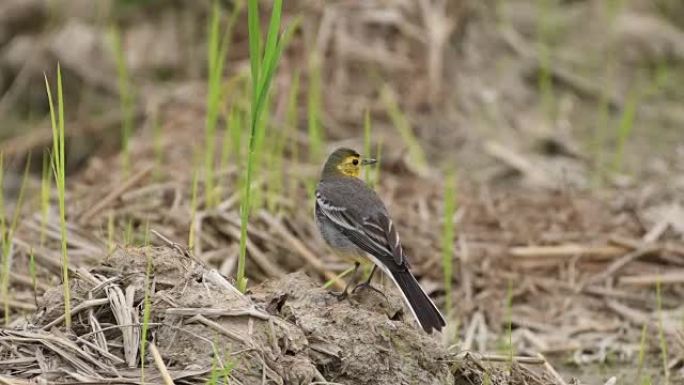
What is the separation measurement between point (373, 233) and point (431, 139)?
4.86 m

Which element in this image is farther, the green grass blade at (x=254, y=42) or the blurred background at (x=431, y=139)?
the blurred background at (x=431, y=139)

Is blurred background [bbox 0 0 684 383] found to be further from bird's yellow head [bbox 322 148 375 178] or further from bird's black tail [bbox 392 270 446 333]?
bird's black tail [bbox 392 270 446 333]

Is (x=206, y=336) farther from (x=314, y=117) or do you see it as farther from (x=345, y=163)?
(x=314, y=117)

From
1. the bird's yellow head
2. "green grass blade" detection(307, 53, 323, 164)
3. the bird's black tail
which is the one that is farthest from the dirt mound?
"green grass blade" detection(307, 53, 323, 164)

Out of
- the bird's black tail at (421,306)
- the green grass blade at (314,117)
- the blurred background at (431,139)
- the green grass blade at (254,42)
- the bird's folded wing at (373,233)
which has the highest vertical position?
the green grass blade at (254,42)

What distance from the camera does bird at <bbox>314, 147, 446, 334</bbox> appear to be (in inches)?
233

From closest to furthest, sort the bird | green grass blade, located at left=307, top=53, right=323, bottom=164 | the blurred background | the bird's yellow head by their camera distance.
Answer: the bird, the bird's yellow head, the blurred background, green grass blade, located at left=307, top=53, right=323, bottom=164

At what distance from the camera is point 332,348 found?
537 cm

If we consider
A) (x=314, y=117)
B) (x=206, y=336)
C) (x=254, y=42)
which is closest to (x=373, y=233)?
(x=254, y=42)

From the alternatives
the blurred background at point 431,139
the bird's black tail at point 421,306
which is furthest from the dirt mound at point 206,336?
the blurred background at point 431,139

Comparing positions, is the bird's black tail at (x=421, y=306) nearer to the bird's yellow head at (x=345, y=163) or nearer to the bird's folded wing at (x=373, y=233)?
the bird's folded wing at (x=373, y=233)

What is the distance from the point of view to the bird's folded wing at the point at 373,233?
628 cm

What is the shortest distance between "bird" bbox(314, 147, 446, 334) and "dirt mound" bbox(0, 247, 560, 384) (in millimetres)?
124

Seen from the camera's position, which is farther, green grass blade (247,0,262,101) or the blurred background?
the blurred background
